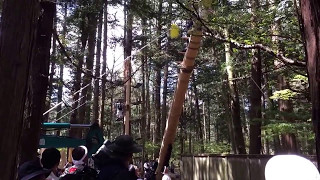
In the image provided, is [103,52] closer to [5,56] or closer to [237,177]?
[237,177]

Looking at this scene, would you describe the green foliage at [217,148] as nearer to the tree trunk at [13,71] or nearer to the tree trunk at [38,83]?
the tree trunk at [38,83]

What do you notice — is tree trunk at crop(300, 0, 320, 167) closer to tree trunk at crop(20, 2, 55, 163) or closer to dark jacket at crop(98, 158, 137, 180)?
dark jacket at crop(98, 158, 137, 180)

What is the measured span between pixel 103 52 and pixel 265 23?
1389cm

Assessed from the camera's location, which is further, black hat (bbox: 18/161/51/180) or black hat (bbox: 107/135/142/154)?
black hat (bbox: 107/135/142/154)

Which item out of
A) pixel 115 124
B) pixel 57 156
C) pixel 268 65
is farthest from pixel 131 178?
pixel 115 124

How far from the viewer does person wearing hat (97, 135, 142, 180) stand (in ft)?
9.80

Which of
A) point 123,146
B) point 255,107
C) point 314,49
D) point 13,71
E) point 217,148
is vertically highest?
point 255,107

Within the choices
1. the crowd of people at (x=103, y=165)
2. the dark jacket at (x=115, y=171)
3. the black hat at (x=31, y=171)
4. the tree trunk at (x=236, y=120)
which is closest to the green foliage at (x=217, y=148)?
the tree trunk at (x=236, y=120)

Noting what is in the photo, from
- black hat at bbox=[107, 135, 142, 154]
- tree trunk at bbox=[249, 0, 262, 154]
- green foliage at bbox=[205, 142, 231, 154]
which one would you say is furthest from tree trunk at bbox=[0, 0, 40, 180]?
green foliage at bbox=[205, 142, 231, 154]

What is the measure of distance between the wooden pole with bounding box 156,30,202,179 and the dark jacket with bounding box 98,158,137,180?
1.50 m

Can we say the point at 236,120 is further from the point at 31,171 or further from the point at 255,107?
the point at 31,171

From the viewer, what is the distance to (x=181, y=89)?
4.41 m

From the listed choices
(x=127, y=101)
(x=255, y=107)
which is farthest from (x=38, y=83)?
(x=127, y=101)

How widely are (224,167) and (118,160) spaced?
7599mm
